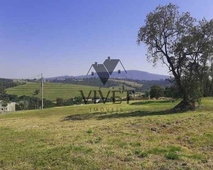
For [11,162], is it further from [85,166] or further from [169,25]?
[169,25]

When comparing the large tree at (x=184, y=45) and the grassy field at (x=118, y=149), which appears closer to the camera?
the grassy field at (x=118, y=149)

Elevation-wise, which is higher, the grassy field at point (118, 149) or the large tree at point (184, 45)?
the large tree at point (184, 45)

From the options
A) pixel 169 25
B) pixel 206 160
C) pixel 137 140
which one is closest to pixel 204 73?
pixel 169 25

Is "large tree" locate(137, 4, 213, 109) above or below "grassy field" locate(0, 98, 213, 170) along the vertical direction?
above

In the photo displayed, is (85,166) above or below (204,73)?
below

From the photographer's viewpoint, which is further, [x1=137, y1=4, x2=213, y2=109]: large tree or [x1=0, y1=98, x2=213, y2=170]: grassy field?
[x1=137, y1=4, x2=213, y2=109]: large tree

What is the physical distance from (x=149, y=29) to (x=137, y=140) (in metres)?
12.9

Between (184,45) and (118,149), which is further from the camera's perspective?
(184,45)

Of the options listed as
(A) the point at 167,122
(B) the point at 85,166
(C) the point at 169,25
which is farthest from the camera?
(C) the point at 169,25

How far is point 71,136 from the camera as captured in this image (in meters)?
9.73

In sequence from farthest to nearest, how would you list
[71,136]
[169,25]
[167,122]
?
[169,25] < [167,122] < [71,136]

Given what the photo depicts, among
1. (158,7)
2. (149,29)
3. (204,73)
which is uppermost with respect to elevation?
(158,7)

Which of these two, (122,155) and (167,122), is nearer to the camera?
(122,155)

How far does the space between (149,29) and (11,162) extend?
51.3 ft
